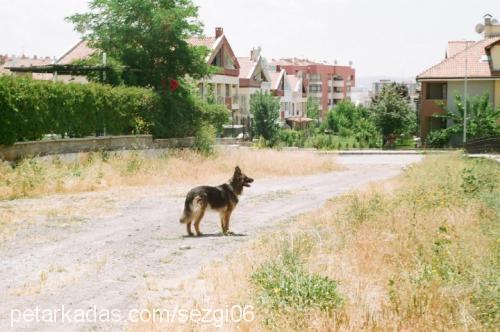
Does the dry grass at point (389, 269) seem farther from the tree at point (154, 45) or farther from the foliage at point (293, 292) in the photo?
the tree at point (154, 45)

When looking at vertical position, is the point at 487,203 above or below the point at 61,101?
below

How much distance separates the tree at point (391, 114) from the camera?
5575 cm

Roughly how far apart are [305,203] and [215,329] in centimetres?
1107

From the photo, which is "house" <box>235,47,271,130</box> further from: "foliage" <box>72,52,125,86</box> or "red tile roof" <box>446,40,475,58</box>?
"foliage" <box>72,52,125,86</box>

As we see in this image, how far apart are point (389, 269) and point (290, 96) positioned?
93816mm

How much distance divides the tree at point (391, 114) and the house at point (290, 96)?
32.4m

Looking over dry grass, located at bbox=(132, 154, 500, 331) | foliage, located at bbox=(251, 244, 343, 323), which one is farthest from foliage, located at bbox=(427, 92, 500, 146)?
foliage, located at bbox=(251, 244, 343, 323)

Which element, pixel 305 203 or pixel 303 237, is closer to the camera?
pixel 303 237

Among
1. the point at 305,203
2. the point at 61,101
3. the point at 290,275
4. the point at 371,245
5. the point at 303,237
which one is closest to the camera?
the point at 290,275

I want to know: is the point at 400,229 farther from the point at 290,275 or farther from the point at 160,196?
the point at 160,196

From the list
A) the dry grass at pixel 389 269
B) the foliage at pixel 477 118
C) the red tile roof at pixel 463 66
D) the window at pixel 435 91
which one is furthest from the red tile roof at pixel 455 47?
the dry grass at pixel 389 269

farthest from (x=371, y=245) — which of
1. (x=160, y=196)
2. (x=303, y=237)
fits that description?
(x=160, y=196)

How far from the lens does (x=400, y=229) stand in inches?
426

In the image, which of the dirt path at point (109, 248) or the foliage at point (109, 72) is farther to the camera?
the foliage at point (109, 72)
